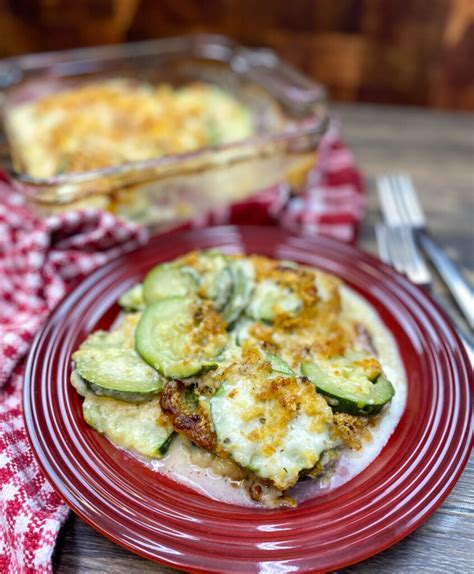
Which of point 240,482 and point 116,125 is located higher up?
point 116,125

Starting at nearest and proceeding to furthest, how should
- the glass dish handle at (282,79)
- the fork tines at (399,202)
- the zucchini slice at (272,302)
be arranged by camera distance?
the zucchini slice at (272,302) → the fork tines at (399,202) → the glass dish handle at (282,79)

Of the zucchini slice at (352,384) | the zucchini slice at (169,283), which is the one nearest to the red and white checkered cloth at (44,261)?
the zucchini slice at (169,283)

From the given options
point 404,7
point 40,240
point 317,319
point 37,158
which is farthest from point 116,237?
point 404,7

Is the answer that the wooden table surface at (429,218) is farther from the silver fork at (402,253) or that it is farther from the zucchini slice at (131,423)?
the zucchini slice at (131,423)

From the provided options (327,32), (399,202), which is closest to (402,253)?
(399,202)

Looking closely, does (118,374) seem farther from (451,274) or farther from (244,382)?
(451,274)

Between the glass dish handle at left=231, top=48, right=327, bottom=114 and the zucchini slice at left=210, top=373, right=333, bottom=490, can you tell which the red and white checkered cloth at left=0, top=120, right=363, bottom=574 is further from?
the zucchini slice at left=210, top=373, right=333, bottom=490
